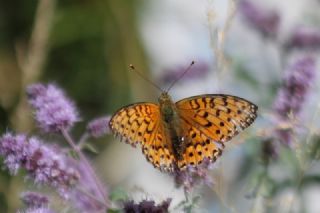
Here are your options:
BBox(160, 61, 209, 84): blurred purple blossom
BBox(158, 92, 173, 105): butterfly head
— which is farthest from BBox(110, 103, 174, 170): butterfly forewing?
BBox(160, 61, 209, 84): blurred purple blossom

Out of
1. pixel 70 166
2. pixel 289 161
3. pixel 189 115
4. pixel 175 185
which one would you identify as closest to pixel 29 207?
pixel 70 166

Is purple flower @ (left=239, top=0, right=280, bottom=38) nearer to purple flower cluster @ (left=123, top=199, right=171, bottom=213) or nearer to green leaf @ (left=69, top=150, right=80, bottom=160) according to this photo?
green leaf @ (left=69, top=150, right=80, bottom=160)

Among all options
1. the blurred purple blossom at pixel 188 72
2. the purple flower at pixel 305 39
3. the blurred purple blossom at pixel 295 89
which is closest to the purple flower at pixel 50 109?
the blurred purple blossom at pixel 295 89

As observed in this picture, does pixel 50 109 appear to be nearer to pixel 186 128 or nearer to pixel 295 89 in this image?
pixel 186 128

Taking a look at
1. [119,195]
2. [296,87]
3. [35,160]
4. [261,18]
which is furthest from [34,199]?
[261,18]

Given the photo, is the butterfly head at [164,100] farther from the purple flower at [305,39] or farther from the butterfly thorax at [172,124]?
the purple flower at [305,39]

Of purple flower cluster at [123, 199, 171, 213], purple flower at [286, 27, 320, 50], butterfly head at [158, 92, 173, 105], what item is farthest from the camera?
purple flower at [286, 27, 320, 50]
